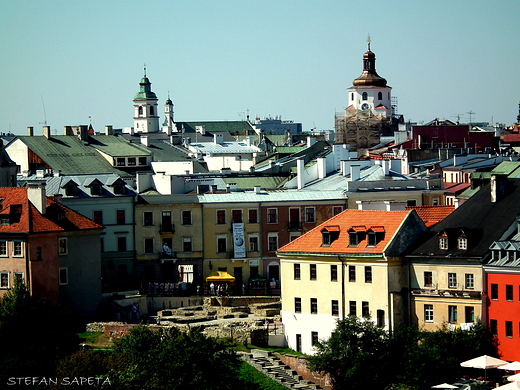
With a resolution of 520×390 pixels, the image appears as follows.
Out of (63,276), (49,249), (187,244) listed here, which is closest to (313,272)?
(63,276)

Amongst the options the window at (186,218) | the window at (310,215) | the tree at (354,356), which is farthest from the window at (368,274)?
the window at (186,218)

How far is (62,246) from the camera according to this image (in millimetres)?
89125

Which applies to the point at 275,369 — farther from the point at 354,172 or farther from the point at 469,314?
the point at 354,172

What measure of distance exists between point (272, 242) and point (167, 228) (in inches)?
286

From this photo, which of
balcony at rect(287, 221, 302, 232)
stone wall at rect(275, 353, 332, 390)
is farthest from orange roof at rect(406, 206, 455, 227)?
balcony at rect(287, 221, 302, 232)

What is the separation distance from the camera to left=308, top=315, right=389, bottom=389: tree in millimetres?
72438

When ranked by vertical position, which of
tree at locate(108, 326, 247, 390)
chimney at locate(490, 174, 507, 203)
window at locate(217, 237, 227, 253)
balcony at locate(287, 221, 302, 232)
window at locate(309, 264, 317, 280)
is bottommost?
tree at locate(108, 326, 247, 390)

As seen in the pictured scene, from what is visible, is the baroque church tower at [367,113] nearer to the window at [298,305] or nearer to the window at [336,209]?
the window at [336,209]

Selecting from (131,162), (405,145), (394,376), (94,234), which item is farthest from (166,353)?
(405,145)

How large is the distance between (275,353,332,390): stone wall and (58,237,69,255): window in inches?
647

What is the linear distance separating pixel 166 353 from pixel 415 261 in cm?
1615

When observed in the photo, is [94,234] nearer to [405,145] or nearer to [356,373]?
[356,373]

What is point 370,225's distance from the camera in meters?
81.1

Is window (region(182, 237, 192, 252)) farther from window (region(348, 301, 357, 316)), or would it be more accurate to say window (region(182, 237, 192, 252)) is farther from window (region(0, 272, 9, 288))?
window (region(348, 301, 357, 316))
